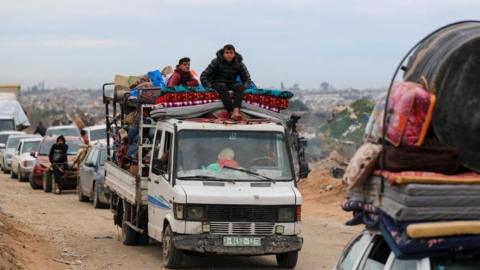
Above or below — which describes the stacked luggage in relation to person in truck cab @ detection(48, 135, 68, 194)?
above

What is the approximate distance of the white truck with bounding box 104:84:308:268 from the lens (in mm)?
13602

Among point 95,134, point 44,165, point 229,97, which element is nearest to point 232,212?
point 229,97

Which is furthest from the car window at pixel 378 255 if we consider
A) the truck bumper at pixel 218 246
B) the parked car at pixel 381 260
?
the truck bumper at pixel 218 246

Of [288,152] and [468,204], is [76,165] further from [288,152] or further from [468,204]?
[468,204]

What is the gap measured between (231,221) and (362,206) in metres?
6.37

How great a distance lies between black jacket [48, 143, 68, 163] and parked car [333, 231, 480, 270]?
2255 centimetres

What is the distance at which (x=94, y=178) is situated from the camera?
82.6 ft

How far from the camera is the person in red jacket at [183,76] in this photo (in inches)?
643

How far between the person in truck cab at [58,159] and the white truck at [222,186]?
14.3 meters

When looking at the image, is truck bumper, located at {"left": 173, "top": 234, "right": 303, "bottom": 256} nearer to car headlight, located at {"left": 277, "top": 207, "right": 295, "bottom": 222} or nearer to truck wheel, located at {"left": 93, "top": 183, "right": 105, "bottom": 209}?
car headlight, located at {"left": 277, "top": 207, "right": 295, "bottom": 222}

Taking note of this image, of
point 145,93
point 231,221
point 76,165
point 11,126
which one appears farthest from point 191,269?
point 11,126

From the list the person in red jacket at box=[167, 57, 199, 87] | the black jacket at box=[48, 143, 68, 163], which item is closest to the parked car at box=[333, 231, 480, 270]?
the person in red jacket at box=[167, 57, 199, 87]

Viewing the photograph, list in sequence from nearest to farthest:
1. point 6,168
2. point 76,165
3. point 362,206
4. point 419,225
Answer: point 419,225 < point 362,206 < point 76,165 < point 6,168

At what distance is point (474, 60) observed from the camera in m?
6.71
